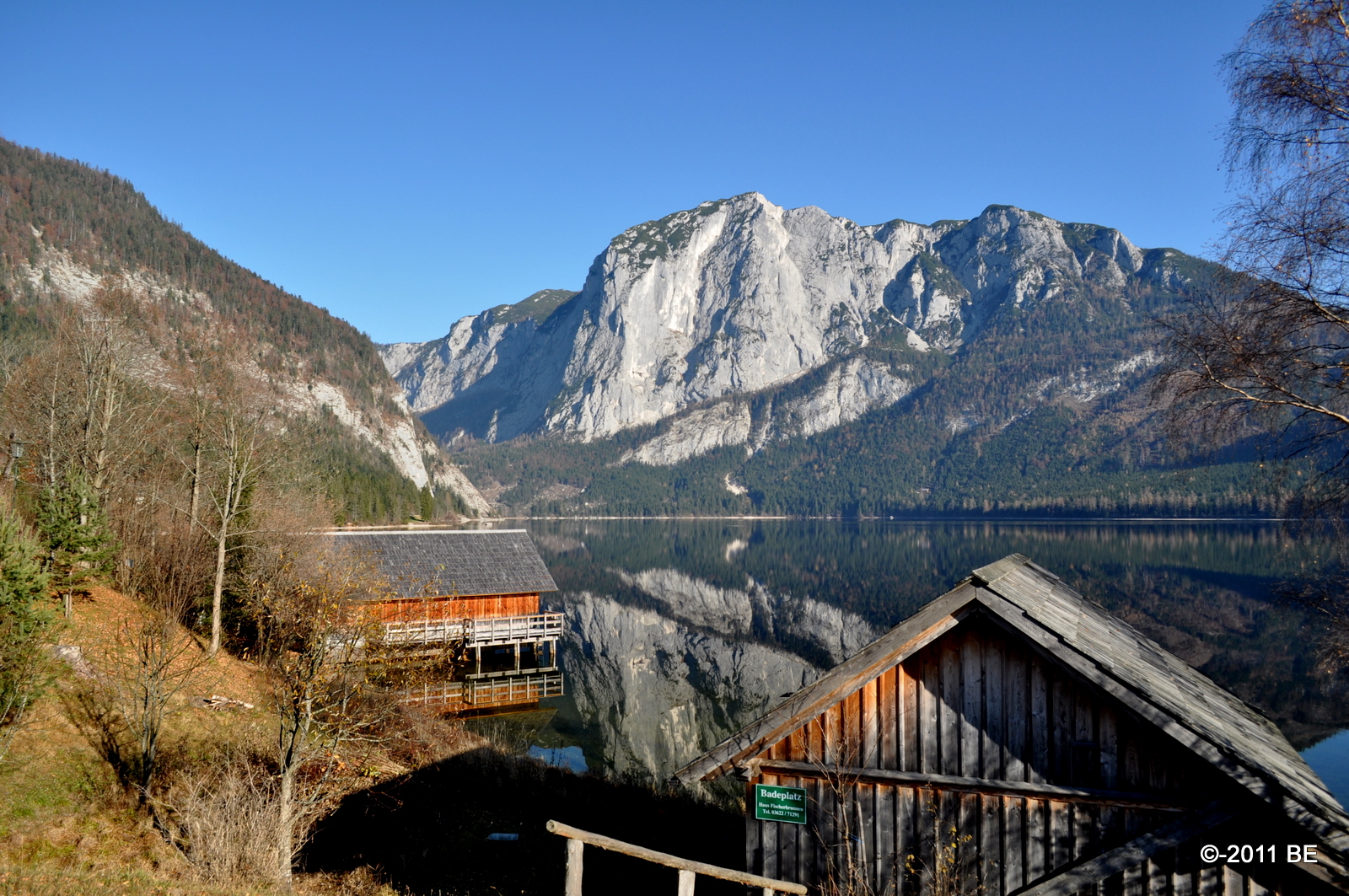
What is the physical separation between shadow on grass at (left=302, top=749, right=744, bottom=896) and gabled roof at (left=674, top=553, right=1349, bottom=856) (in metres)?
2.40

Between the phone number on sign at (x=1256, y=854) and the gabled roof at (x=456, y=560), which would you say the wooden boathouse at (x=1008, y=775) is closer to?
the phone number on sign at (x=1256, y=854)

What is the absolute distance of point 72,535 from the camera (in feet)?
61.6

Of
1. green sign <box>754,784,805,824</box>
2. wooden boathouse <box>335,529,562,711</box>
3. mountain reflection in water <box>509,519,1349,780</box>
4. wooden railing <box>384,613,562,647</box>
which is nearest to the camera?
green sign <box>754,784,805,824</box>

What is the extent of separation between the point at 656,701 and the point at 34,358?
96.0 ft

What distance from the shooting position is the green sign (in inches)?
253

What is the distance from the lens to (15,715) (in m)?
12.5

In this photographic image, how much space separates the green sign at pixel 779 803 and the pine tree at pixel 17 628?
11478 mm

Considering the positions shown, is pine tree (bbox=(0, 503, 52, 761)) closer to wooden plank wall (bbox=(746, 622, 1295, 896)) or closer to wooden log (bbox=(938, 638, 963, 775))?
wooden plank wall (bbox=(746, 622, 1295, 896))

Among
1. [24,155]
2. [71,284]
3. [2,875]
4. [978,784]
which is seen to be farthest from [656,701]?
[24,155]

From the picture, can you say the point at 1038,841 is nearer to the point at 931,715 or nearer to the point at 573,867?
the point at 931,715

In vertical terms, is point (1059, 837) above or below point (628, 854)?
above

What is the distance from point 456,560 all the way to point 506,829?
2219cm

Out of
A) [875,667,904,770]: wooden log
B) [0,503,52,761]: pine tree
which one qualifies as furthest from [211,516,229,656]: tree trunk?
[875,667,904,770]: wooden log

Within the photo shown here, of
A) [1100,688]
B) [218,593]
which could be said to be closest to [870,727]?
[1100,688]
